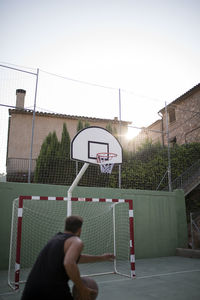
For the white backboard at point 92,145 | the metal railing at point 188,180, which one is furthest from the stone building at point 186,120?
the white backboard at point 92,145

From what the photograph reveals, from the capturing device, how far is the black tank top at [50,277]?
203cm

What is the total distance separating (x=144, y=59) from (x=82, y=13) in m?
2.70

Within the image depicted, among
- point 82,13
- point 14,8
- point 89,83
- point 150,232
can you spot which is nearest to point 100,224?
point 150,232

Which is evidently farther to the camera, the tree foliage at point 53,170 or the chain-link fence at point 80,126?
the tree foliage at point 53,170

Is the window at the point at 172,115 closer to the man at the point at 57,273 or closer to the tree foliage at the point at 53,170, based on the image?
the tree foliage at the point at 53,170

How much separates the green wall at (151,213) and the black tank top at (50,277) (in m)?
5.90

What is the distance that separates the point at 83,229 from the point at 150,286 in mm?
3697

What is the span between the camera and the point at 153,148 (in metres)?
11.6

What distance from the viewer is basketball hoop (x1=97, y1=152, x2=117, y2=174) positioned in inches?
265

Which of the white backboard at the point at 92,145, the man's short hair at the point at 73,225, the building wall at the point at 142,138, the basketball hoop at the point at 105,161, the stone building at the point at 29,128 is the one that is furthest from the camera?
the stone building at the point at 29,128

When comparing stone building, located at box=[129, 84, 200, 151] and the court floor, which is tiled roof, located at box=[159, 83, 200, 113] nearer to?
stone building, located at box=[129, 84, 200, 151]

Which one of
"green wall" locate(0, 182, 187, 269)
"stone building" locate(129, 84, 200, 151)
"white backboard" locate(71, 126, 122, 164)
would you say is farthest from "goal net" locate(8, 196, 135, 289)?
"stone building" locate(129, 84, 200, 151)

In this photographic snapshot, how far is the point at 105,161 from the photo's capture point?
270 inches

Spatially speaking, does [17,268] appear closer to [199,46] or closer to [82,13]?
[82,13]
